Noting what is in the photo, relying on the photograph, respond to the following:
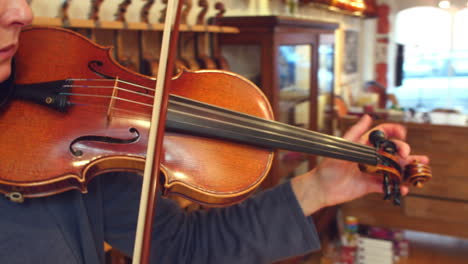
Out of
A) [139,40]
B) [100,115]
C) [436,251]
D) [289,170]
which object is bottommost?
[436,251]

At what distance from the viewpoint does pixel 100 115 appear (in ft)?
2.64

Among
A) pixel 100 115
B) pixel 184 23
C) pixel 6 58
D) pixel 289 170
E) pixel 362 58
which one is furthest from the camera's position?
pixel 362 58

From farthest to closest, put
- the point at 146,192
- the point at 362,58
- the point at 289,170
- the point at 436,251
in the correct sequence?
the point at 362,58
the point at 436,251
the point at 289,170
the point at 146,192

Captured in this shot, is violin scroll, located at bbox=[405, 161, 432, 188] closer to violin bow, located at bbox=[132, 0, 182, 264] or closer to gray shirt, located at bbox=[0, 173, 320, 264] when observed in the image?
gray shirt, located at bbox=[0, 173, 320, 264]

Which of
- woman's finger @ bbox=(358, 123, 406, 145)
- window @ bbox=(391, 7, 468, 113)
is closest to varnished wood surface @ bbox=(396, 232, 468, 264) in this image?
woman's finger @ bbox=(358, 123, 406, 145)

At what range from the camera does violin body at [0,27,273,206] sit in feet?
2.39

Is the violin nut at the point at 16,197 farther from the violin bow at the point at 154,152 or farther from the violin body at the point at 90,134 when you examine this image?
the violin bow at the point at 154,152

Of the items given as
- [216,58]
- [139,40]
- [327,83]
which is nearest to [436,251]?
[327,83]

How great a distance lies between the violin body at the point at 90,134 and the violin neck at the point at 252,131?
0.08 feet

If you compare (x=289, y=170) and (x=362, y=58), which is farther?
(x=362, y=58)

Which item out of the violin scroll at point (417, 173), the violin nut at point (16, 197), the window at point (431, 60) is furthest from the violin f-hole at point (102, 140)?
the window at point (431, 60)

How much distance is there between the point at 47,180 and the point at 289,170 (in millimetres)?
1799

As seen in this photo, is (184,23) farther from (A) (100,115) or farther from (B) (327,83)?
(B) (327,83)

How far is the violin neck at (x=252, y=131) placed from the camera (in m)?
0.81
